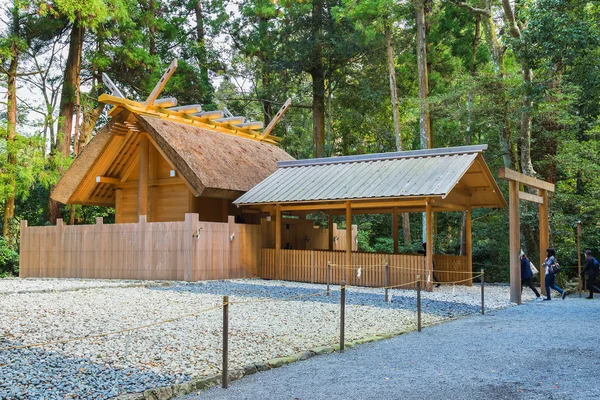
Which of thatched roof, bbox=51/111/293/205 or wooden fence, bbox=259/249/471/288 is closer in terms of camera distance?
wooden fence, bbox=259/249/471/288

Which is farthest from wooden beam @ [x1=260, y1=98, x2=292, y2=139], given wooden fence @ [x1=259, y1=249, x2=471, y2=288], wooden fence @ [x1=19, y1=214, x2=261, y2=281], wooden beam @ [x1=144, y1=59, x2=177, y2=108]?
wooden fence @ [x1=259, y1=249, x2=471, y2=288]

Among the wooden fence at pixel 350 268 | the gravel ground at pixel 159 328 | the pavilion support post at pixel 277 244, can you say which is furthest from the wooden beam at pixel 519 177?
the pavilion support post at pixel 277 244

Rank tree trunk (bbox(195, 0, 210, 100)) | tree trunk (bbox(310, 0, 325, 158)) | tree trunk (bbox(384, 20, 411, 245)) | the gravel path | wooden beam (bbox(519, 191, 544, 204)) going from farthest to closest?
tree trunk (bbox(195, 0, 210, 100)) < tree trunk (bbox(310, 0, 325, 158)) < tree trunk (bbox(384, 20, 411, 245)) < wooden beam (bbox(519, 191, 544, 204)) < the gravel path

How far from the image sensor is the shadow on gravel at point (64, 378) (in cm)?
534

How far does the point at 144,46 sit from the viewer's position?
95.7ft

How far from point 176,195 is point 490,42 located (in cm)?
1297

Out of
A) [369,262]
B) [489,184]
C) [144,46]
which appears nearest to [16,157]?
[144,46]

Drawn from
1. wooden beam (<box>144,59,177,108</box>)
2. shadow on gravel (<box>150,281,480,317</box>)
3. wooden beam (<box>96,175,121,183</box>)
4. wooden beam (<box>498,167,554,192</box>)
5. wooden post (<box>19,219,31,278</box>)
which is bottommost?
shadow on gravel (<box>150,281,480,317</box>)

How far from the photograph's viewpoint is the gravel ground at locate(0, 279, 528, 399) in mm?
5902

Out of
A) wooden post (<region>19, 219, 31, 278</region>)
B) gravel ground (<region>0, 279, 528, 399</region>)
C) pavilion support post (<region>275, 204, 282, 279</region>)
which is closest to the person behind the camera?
gravel ground (<region>0, 279, 528, 399</region>)

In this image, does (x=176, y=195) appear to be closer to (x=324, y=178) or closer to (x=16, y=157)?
(x=324, y=178)

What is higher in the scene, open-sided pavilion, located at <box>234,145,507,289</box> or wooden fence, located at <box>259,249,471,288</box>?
open-sided pavilion, located at <box>234,145,507,289</box>

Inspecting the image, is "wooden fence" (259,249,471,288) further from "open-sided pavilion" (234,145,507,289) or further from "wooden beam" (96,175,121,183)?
"wooden beam" (96,175,121,183)

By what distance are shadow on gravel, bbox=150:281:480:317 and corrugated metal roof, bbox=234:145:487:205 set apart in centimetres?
273
